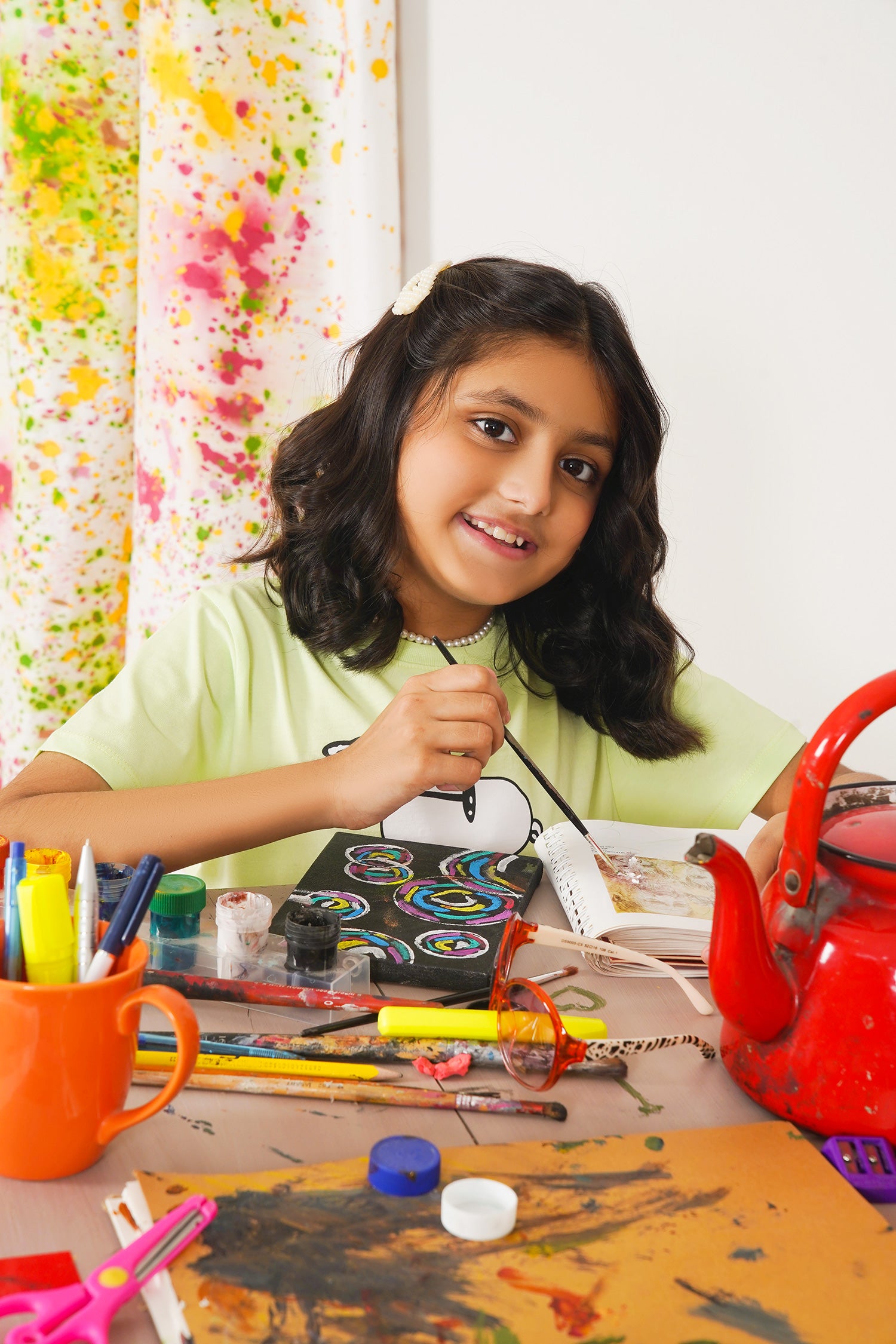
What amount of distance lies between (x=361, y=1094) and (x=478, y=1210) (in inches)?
3.9

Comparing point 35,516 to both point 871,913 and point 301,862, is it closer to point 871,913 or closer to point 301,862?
point 301,862

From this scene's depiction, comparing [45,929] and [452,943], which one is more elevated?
[45,929]

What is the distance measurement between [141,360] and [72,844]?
93cm

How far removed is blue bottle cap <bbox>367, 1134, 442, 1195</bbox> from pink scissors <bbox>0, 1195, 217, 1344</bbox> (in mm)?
71

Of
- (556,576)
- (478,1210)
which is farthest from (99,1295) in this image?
(556,576)

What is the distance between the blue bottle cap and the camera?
399 millimetres

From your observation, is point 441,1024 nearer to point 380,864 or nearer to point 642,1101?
point 642,1101

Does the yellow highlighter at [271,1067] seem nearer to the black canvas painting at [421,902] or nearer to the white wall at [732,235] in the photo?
the black canvas painting at [421,902]

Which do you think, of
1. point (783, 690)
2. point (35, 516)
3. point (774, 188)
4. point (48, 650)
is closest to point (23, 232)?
point (35, 516)

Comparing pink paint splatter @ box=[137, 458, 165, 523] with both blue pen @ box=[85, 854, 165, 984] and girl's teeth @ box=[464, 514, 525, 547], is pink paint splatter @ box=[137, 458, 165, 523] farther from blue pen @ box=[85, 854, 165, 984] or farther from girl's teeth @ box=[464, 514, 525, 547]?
blue pen @ box=[85, 854, 165, 984]

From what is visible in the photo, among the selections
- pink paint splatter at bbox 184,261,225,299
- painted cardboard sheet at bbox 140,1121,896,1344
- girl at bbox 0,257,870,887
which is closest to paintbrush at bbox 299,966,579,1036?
painted cardboard sheet at bbox 140,1121,896,1344

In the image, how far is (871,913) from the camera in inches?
18.1

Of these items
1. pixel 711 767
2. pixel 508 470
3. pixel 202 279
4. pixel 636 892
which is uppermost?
pixel 202 279

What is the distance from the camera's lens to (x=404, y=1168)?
1.31ft
